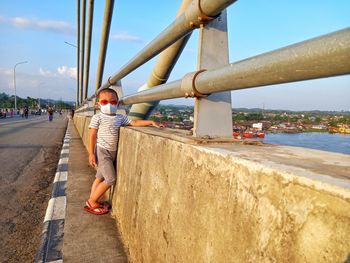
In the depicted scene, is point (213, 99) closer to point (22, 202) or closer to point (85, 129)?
point (22, 202)

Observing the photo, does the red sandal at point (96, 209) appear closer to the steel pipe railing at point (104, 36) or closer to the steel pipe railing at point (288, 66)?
the steel pipe railing at point (288, 66)

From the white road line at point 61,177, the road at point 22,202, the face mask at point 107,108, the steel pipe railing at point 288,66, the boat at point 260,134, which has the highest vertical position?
the steel pipe railing at point 288,66

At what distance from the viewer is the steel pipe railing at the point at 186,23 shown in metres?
1.46

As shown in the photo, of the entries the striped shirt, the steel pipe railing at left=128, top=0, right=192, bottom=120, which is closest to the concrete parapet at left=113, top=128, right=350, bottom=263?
the steel pipe railing at left=128, top=0, right=192, bottom=120

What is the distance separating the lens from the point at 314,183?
756mm

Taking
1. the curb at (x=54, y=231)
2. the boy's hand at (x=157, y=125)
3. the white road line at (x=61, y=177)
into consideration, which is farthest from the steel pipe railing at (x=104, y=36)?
the curb at (x=54, y=231)

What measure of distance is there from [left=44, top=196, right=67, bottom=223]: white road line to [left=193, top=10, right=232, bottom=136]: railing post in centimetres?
193

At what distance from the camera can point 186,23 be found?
1739mm

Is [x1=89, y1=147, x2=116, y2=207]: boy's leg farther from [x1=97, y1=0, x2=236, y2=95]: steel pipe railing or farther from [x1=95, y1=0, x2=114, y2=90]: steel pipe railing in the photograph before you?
[x1=95, y1=0, x2=114, y2=90]: steel pipe railing

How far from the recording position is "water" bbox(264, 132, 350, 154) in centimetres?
134

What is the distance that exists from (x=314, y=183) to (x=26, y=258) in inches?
101

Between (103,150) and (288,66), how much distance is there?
96.8 inches

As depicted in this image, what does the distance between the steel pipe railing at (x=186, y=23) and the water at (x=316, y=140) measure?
2.15ft

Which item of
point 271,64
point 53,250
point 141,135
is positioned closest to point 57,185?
point 53,250
